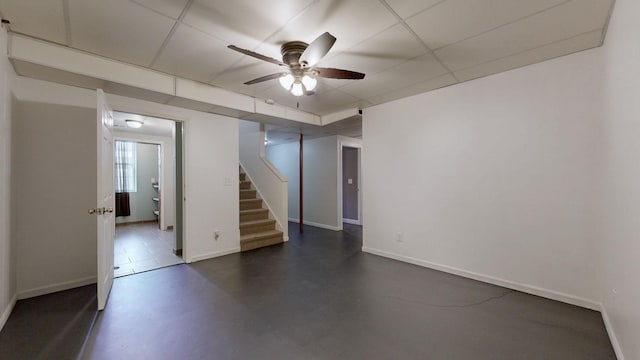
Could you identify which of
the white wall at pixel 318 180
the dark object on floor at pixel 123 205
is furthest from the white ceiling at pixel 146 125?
the white wall at pixel 318 180

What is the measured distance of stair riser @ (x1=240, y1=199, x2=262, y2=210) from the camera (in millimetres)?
5152

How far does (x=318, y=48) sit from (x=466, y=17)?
44.1 inches

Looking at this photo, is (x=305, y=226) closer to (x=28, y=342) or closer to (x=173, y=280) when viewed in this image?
(x=173, y=280)

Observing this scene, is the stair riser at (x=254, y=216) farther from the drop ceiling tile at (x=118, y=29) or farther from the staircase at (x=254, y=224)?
the drop ceiling tile at (x=118, y=29)

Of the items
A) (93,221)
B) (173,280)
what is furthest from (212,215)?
(93,221)

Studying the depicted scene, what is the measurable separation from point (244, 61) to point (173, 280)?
8.58 feet

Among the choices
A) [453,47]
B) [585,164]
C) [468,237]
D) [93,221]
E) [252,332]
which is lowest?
[252,332]

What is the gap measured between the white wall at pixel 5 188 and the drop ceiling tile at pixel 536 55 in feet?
13.7

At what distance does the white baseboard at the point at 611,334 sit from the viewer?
1.66 meters

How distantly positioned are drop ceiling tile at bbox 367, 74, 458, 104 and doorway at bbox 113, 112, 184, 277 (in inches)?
130

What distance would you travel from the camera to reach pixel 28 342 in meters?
1.85

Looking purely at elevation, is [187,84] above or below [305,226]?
above

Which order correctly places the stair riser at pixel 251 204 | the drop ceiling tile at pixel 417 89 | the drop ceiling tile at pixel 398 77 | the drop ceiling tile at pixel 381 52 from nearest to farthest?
1. the drop ceiling tile at pixel 381 52
2. the drop ceiling tile at pixel 398 77
3. the drop ceiling tile at pixel 417 89
4. the stair riser at pixel 251 204

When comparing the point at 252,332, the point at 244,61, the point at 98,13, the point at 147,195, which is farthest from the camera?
the point at 147,195
